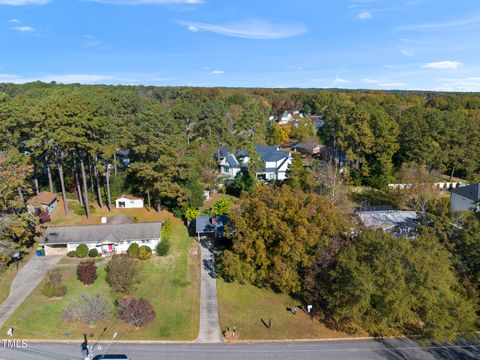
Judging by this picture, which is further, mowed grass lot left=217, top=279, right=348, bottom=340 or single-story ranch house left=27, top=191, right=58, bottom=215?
single-story ranch house left=27, top=191, right=58, bottom=215

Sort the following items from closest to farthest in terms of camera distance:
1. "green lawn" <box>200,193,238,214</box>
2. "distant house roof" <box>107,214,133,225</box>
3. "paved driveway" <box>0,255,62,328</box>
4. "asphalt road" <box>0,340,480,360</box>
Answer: "asphalt road" <box>0,340,480,360</box> < "paved driveway" <box>0,255,62,328</box> < "distant house roof" <box>107,214,133,225</box> < "green lawn" <box>200,193,238,214</box>

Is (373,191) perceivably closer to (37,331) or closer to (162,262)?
(162,262)

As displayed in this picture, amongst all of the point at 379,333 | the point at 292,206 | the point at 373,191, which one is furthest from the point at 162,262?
the point at 373,191

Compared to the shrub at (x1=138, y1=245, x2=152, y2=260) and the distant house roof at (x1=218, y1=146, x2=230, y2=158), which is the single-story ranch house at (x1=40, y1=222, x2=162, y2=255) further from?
the distant house roof at (x1=218, y1=146, x2=230, y2=158)

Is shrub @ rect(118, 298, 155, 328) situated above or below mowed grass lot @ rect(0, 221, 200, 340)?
above

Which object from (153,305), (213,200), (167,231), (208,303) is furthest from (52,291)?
(213,200)

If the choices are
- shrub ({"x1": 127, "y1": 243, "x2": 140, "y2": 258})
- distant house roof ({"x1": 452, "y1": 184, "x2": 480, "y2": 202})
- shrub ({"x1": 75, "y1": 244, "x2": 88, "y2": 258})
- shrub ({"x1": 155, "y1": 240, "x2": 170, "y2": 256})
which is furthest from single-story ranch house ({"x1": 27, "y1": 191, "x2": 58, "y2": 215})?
distant house roof ({"x1": 452, "y1": 184, "x2": 480, "y2": 202})

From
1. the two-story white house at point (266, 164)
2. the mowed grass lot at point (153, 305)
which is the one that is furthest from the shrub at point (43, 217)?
the two-story white house at point (266, 164)

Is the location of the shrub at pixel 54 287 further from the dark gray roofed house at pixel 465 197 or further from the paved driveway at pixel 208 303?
the dark gray roofed house at pixel 465 197
